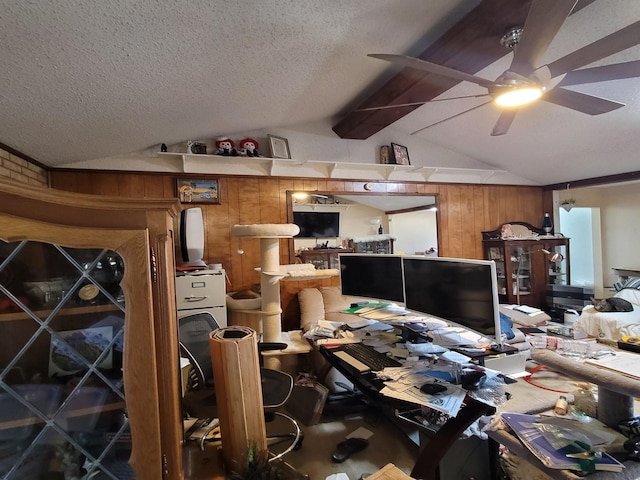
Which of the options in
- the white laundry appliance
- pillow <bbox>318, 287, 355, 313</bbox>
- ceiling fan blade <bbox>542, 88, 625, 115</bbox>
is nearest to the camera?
ceiling fan blade <bbox>542, 88, 625, 115</bbox>

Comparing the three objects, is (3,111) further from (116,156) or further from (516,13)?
(516,13)

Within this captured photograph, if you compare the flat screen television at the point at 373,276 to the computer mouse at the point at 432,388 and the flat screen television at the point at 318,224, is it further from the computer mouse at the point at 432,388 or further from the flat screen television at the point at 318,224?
the flat screen television at the point at 318,224

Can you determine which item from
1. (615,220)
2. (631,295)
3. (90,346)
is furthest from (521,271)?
(90,346)

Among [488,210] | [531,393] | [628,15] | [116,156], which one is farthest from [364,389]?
[488,210]

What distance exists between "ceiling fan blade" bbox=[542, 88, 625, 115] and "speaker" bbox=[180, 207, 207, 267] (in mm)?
2748

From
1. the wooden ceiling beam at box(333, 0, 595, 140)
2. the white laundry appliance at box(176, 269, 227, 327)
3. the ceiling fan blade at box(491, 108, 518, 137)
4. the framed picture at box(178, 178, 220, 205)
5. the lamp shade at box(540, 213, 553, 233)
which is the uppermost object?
the wooden ceiling beam at box(333, 0, 595, 140)

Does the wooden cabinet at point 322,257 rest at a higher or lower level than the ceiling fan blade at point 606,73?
lower

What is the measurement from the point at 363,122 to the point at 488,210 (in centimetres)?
257

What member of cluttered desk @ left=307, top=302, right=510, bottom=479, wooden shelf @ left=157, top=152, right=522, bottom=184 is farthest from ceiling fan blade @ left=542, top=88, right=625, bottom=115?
wooden shelf @ left=157, top=152, right=522, bottom=184

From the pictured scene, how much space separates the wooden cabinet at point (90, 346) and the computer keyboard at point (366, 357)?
992 mm

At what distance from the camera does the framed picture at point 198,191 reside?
346 cm

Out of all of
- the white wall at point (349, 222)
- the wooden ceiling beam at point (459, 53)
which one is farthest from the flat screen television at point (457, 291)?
the white wall at point (349, 222)

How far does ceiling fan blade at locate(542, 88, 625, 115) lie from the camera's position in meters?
2.01

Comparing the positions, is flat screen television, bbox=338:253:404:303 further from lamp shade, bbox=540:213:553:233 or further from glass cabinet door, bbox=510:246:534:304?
lamp shade, bbox=540:213:553:233
